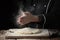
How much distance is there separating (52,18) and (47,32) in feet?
0.30

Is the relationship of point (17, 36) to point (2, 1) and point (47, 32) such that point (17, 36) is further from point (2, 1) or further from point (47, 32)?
point (2, 1)

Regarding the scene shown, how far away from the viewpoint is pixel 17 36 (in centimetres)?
83

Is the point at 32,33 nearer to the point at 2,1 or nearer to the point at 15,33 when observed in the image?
the point at 15,33

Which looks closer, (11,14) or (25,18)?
(25,18)

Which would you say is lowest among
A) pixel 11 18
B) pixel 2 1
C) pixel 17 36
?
pixel 17 36

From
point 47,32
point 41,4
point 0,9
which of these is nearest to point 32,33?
point 47,32

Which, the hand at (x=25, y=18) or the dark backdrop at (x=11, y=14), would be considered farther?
the dark backdrop at (x=11, y=14)

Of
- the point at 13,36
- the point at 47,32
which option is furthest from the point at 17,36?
the point at 47,32

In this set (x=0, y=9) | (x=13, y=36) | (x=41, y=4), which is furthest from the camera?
(x=0, y=9)

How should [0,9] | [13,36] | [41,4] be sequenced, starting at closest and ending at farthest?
[13,36] < [41,4] < [0,9]

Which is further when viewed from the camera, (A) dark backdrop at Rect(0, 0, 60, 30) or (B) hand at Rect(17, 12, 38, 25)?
(A) dark backdrop at Rect(0, 0, 60, 30)

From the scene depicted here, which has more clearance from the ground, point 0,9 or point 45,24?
point 0,9

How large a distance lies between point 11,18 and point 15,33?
0.72ft

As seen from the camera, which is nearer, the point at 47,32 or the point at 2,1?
the point at 47,32
